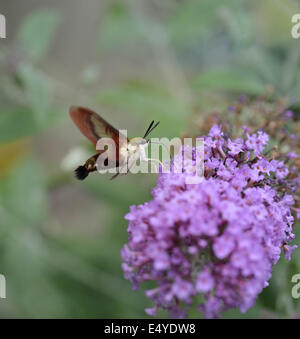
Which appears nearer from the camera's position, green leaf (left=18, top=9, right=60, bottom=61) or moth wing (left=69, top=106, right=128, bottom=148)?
moth wing (left=69, top=106, right=128, bottom=148)

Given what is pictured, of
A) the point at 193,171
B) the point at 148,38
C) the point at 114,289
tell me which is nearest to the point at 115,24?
the point at 148,38

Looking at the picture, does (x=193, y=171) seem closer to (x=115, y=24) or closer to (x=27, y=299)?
(x=27, y=299)

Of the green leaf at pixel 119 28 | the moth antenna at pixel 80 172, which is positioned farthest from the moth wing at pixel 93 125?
the green leaf at pixel 119 28

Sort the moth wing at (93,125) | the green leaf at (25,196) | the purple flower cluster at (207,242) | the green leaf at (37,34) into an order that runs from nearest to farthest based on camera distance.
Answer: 1. the purple flower cluster at (207,242)
2. the moth wing at (93,125)
3. the green leaf at (37,34)
4. the green leaf at (25,196)

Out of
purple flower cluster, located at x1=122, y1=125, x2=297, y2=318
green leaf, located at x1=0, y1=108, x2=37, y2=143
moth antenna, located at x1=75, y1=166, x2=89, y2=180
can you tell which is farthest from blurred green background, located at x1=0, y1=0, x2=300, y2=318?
moth antenna, located at x1=75, y1=166, x2=89, y2=180

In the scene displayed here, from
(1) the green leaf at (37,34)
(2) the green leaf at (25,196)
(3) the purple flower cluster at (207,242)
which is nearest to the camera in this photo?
(3) the purple flower cluster at (207,242)

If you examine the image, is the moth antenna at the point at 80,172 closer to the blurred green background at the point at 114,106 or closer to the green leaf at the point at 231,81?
the blurred green background at the point at 114,106

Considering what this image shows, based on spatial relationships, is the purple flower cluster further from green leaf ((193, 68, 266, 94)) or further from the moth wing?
green leaf ((193, 68, 266, 94))

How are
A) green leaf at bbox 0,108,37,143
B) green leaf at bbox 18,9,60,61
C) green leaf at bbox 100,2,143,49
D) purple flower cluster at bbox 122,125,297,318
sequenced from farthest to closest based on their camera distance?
green leaf at bbox 100,2,143,49
green leaf at bbox 18,9,60,61
green leaf at bbox 0,108,37,143
purple flower cluster at bbox 122,125,297,318
